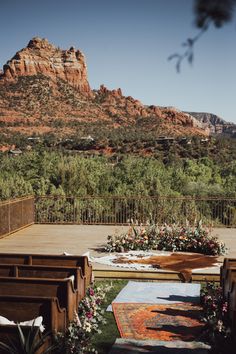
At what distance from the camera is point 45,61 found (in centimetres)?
8456

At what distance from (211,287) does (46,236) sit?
683 cm

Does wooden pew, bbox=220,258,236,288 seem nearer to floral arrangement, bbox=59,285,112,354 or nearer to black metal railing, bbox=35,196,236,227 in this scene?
floral arrangement, bbox=59,285,112,354

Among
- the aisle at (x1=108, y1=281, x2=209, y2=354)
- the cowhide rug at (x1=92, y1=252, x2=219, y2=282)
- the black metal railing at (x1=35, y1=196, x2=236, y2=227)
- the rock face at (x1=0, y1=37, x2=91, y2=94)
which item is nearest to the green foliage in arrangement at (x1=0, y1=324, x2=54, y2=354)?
the aisle at (x1=108, y1=281, x2=209, y2=354)

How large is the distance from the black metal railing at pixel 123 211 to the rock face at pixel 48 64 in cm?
5661

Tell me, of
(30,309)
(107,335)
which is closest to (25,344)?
(30,309)

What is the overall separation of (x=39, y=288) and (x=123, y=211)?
11.0m

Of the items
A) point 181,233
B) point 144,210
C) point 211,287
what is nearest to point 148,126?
point 144,210

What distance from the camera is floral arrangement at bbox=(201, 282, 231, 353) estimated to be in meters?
5.82

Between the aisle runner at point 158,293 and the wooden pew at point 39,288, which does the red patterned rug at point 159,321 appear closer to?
the aisle runner at point 158,293

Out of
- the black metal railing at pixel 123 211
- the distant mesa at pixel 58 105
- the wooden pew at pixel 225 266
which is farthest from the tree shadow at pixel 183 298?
the distant mesa at pixel 58 105

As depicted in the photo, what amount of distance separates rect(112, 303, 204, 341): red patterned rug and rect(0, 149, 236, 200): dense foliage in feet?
48.0

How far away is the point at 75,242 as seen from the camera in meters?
12.8

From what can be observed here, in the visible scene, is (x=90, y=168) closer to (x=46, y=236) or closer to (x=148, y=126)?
(x=46, y=236)

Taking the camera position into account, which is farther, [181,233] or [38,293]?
[181,233]
